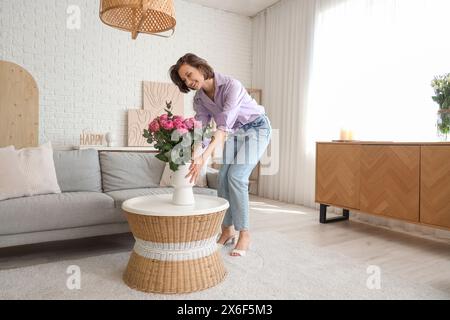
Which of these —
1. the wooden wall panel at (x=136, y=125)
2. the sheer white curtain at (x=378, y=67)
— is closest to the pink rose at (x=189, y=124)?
the sheer white curtain at (x=378, y=67)

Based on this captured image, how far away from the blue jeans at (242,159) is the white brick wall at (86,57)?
8.82 ft

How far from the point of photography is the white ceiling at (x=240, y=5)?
502 centimetres

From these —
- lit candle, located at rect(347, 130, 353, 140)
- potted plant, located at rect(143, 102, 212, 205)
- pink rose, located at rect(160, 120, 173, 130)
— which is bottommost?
potted plant, located at rect(143, 102, 212, 205)

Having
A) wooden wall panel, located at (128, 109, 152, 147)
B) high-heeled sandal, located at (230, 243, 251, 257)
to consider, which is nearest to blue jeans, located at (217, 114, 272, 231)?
high-heeled sandal, located at (230, 243, 251, 257)

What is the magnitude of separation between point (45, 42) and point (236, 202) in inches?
131

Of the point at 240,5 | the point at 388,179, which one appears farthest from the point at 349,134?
the point at 240,5

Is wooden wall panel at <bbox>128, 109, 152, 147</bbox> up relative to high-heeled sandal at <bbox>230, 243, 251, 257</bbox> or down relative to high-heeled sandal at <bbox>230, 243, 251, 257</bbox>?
up

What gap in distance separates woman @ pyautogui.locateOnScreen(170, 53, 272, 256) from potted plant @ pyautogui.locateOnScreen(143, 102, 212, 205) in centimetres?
23

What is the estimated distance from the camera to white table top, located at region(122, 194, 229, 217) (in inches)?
66.5

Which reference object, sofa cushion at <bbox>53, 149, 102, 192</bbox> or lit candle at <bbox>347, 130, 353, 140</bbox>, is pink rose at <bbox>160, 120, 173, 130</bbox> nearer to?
sofa cushion at <bbox>53, 149, 102, 192</bbox>

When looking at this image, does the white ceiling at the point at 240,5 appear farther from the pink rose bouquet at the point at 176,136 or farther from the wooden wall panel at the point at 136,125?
the pink rose bouquet at the point at 176,136

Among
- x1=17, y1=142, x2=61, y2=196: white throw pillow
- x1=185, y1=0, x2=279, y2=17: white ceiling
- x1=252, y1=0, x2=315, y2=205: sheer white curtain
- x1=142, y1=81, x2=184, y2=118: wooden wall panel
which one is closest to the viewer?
x1=17, y1=142, x2=61, y2=196: white throw pillow

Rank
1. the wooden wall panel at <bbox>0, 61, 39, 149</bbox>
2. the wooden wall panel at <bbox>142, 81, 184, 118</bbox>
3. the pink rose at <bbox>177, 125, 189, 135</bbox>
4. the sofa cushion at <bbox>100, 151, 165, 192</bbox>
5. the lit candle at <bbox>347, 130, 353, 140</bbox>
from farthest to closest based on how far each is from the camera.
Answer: the wooden wall panel at <bbox>142, 81, 184, 118</bbox>
the wooden wall panel at <bbox>0, 61, 39, 149</bbox>
the lit candle at <bbox>347, 130, 353, 140</bbox>
the sofa cushion at <bbox>100, 151, 165, 192</bbox>
the pink rose at <bbox>177, 125, 189, 135</bbox>
